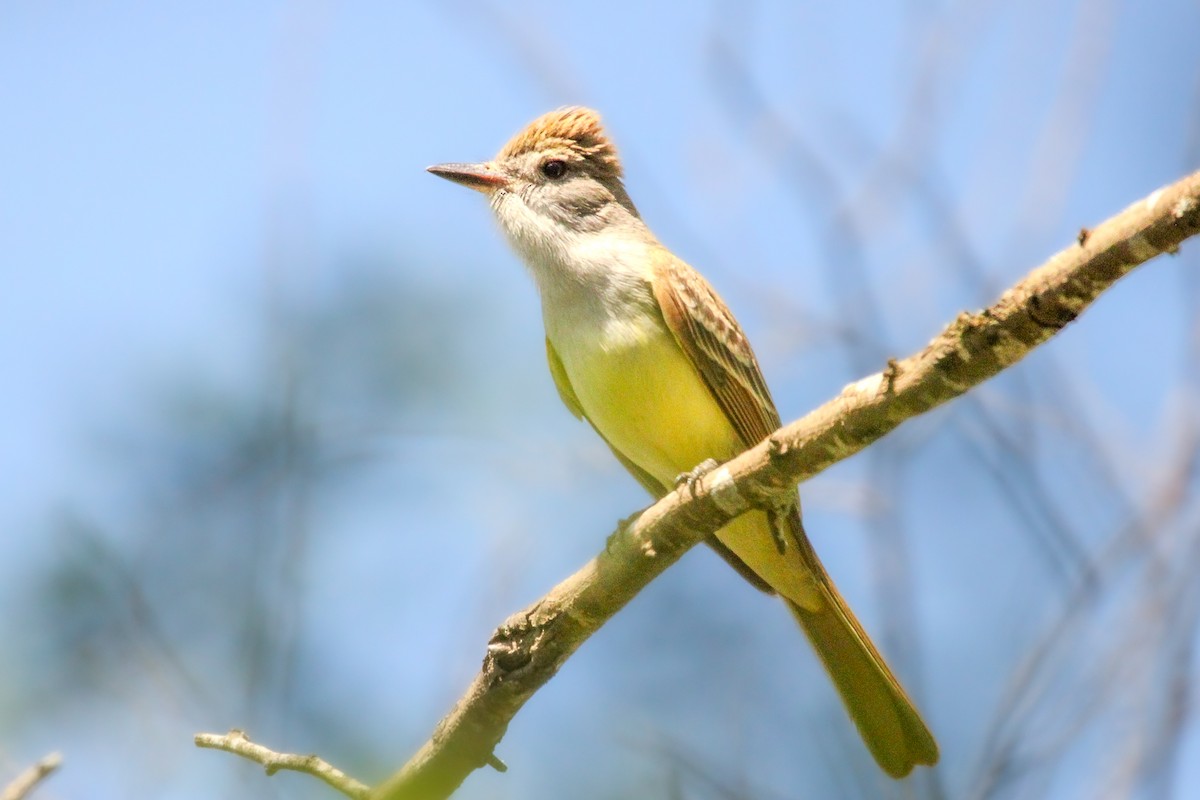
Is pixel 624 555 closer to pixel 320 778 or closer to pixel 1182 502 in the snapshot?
pixel 320 778

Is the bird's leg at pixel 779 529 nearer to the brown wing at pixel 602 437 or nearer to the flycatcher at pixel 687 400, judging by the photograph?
the flycatcher at pixel 687 400

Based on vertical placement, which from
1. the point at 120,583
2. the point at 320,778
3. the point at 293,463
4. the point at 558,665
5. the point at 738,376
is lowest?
the point at 320,778

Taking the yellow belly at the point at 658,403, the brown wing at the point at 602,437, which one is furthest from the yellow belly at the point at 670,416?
the brown wing at the point at 602,437

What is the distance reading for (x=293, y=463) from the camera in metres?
3.90

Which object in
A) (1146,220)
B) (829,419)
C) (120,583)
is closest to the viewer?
(1146,220)

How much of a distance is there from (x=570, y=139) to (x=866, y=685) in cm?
277

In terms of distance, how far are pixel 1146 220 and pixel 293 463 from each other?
97.1 inches

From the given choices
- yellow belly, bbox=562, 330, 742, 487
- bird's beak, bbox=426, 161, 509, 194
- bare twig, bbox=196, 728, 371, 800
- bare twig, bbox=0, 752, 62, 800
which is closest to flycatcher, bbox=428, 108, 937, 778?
yellow belly, bbox=562, 330, 742, 487

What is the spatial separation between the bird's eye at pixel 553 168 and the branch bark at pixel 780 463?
2.13m

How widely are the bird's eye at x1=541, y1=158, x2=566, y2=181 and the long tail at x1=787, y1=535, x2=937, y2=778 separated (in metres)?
2.13

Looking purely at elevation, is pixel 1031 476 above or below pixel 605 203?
below

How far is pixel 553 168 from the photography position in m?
5.86

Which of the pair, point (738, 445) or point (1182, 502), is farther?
point (1182, 502)

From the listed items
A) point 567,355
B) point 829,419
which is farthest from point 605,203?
point 829,419
